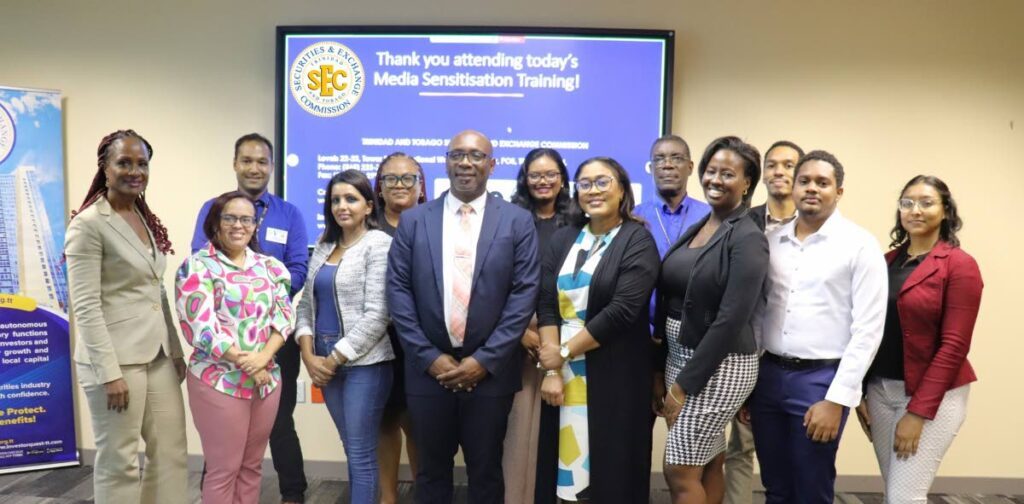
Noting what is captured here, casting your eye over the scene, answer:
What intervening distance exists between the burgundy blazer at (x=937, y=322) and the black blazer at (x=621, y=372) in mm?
882

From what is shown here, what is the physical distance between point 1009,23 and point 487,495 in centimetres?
372

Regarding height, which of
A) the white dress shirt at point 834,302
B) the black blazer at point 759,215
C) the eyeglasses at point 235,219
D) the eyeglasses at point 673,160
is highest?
the eyeglasses at point 673,160

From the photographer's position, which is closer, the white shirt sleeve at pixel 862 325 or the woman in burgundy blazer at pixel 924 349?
the white shirt sleeve at pixel 862 325

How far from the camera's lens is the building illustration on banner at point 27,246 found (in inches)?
137

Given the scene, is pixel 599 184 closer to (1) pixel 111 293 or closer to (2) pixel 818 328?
(2) pixel 818 328

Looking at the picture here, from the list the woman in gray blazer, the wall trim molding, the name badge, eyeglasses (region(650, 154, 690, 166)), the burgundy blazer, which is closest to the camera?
the burgundy blazer

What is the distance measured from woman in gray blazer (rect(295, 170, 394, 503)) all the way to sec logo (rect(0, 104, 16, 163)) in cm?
224

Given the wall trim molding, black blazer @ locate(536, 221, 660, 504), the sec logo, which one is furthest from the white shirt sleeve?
the sec logo

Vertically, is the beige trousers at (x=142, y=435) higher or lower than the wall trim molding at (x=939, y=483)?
higher

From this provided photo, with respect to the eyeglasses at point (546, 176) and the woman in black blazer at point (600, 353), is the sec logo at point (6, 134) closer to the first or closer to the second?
the eyeglasses at point (546, 176)

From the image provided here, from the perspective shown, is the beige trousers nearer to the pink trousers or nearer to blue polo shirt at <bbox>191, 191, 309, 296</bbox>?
the pink trousers

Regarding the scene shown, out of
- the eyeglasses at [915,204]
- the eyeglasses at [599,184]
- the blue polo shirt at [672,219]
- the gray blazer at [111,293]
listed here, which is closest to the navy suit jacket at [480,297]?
the eyeglasses at [599,184]

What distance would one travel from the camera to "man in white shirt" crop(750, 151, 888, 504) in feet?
6.44

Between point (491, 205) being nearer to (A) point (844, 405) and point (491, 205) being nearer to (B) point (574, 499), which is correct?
(B) point (574, 499)
